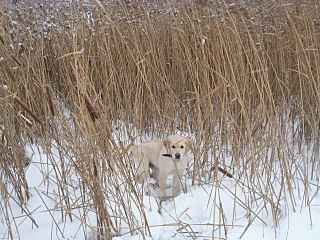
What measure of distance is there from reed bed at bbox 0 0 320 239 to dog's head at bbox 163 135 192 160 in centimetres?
10

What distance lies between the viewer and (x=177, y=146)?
7.86 feet

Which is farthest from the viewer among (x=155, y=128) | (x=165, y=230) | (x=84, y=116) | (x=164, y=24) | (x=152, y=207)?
(x=164, y=24)

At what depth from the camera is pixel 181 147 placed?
2.42 metres

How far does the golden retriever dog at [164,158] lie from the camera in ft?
7.84

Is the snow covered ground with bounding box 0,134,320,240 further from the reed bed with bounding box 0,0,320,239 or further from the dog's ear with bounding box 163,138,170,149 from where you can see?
the dog's ear with bounding box 163,138,170,149

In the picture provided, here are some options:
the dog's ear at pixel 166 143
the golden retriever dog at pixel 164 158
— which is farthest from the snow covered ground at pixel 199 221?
the dog's ear at pixel 166 143

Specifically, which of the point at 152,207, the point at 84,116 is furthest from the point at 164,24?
the point at 84,116

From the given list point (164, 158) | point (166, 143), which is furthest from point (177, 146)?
point (164, 158)

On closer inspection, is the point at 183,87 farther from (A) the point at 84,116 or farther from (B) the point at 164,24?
(A) the point at 84,116

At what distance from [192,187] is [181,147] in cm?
25

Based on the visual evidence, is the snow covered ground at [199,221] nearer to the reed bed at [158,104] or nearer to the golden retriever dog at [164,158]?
the reed bed at [158,104]

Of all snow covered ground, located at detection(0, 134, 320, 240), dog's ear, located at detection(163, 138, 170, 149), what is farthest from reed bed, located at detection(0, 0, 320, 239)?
dog's ear, located at detection(163, 138, 170, 149)

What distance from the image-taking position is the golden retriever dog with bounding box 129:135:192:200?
2391 mm

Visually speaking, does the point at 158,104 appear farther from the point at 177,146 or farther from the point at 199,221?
the point at 199,221
